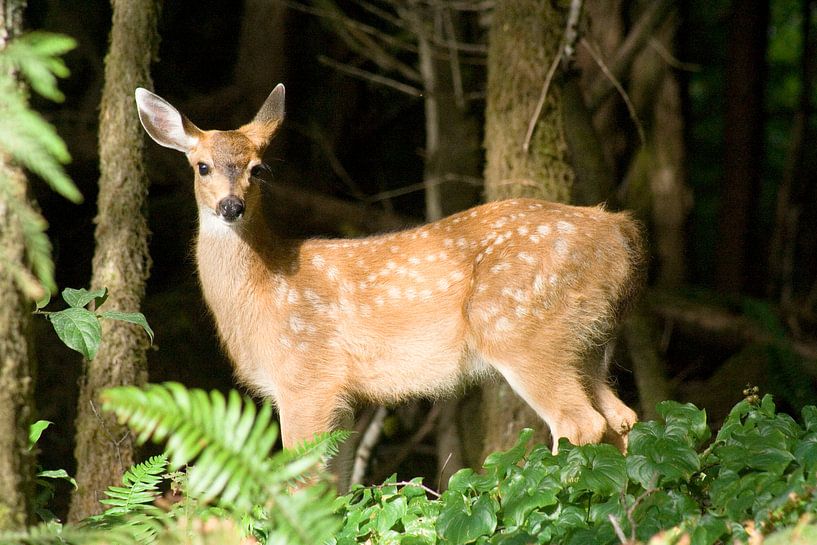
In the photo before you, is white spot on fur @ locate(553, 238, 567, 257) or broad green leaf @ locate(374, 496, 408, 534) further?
white spot on fur @ locate(553, 238, 567, 257)

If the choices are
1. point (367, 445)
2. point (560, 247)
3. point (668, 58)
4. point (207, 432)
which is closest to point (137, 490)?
point (207, 432)

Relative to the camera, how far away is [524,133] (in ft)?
21.4

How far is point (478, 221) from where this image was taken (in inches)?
233

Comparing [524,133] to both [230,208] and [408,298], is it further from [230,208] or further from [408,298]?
[230,208]

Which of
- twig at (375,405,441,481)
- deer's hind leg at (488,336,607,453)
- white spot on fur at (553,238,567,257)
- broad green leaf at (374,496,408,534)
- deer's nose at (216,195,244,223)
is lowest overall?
twig at (375,405,441,481)

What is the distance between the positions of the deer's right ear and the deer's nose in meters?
0.49

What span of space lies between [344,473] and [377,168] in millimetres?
7024

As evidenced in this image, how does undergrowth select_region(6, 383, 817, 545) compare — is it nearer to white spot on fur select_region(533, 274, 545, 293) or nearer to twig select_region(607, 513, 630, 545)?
twig select_region(607, 513, 630, 545)

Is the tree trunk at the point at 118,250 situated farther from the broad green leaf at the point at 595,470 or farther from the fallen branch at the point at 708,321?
the fallen branch at the point at 708,321

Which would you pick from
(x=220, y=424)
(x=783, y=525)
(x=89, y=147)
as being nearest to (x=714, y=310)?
(x=89, y=147)

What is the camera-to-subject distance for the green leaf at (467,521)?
3.81m

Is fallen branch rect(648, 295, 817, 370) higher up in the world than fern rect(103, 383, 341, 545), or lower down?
lower down

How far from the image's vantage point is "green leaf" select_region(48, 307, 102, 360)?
4211 millimetres

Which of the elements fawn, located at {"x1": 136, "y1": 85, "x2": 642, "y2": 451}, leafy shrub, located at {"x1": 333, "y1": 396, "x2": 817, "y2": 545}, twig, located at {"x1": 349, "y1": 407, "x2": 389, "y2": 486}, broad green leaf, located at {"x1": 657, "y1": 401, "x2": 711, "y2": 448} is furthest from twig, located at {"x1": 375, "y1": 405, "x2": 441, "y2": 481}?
broad green leaf, located at {"x1": 657, "y1": 401, "x2": 711, "y2": 448}
